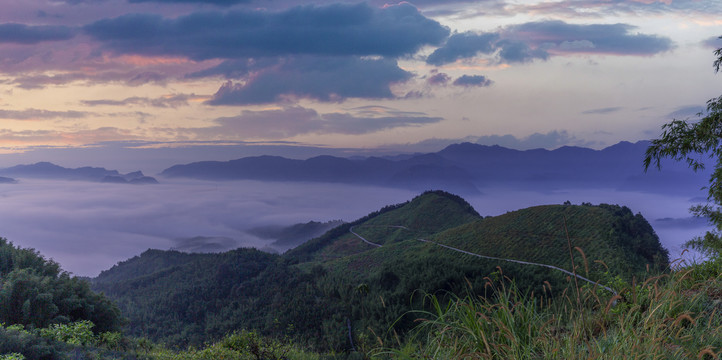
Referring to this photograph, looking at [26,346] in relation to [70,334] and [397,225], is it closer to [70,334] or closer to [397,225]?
[70,334]

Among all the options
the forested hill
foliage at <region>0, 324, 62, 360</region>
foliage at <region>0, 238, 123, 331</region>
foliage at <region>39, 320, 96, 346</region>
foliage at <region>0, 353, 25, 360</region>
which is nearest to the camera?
foliage at <region>0, 353, 25, 360</region>

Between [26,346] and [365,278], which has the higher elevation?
[26,346]

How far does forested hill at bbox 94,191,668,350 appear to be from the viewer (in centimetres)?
2920

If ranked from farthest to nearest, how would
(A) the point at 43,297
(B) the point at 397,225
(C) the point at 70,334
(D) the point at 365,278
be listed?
1. (B) the point at 397,225
2. (D) the point at 365,278
3. (A) the point at 43,297
4. (C) the point at 70,334

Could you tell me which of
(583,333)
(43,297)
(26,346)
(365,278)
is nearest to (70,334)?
(26,346)

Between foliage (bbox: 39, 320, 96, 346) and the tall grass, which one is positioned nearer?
the tall grass

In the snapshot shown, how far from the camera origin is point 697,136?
18125 millimetres

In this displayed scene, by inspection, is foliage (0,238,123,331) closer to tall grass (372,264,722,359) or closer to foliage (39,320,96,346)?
foliage (39,320,96,346)

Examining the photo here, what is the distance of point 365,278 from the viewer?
41.0 meters

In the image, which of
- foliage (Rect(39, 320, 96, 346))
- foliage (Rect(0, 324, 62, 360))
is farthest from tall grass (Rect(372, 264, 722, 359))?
foliage (Rect(39, 320, 96, 346))

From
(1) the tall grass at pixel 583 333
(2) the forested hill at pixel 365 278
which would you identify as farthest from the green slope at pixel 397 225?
(1) the tall grass at pixel 583 333

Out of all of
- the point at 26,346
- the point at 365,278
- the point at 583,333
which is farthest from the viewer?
the point at 365,278

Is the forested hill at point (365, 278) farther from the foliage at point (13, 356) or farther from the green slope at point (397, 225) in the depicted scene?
the green slope at point (397, 225)

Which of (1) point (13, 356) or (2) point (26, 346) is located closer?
(1) point (13, 356)
